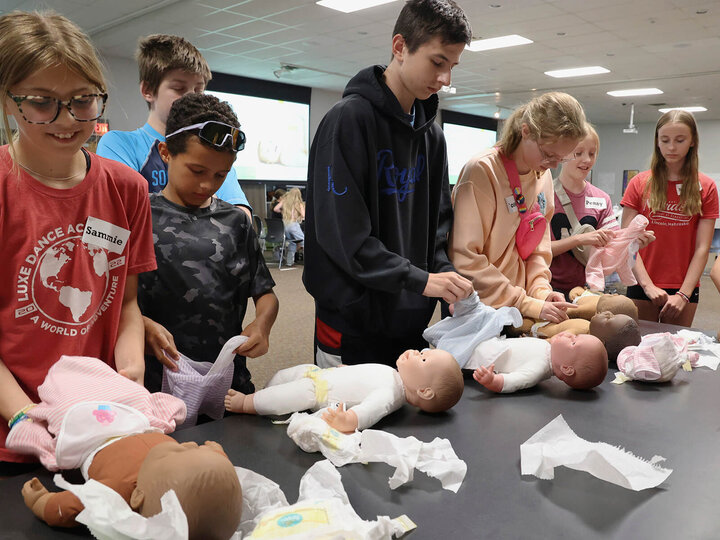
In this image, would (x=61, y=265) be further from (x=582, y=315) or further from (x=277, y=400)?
(x=582, y=315)

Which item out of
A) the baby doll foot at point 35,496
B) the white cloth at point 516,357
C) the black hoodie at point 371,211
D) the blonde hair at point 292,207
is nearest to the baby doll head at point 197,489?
the baby doll foot at point 35,496

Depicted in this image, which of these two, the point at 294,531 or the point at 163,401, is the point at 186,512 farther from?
the point at 163,401

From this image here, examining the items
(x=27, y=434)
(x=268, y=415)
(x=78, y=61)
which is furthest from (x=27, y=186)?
(x=268, y=415)

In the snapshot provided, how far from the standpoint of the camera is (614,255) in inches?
98.2

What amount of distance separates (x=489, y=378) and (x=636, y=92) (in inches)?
504

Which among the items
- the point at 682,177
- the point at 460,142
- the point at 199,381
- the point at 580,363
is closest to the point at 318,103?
the point at 460,142

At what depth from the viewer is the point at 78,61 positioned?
107 cm

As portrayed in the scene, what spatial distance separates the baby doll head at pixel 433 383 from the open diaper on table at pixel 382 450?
0.59ft

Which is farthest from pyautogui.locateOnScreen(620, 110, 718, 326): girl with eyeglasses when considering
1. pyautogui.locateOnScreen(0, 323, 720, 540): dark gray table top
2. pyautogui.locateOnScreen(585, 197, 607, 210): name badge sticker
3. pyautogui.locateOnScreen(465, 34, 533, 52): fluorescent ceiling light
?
pyautogui.locateOnScreen(465, 34, 533, 52): fluorescent ceiling light

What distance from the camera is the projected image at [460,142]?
15.3 metres

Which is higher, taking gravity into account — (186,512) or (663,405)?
(186,512)

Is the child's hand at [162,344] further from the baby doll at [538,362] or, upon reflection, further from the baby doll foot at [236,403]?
the baby doll at [538,362]

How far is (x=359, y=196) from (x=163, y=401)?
757 mm

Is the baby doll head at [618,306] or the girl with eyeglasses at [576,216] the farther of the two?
the girl with eyeglasses at [576,216]
